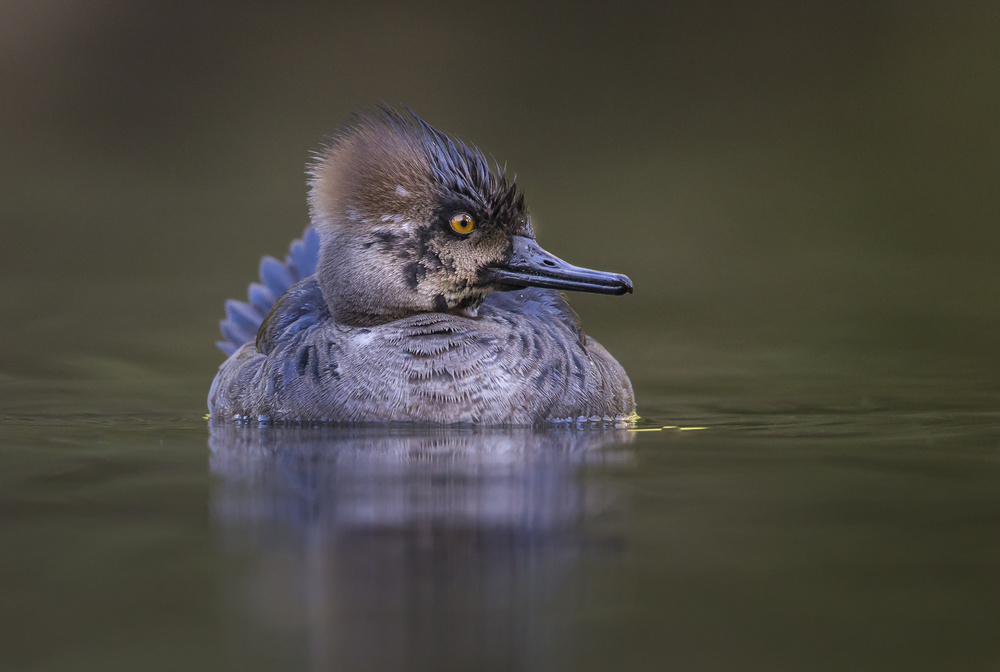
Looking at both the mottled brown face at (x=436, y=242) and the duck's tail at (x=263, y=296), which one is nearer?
the mottled brown face at (x=436, y=242)

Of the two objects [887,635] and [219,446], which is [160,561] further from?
[219,446]

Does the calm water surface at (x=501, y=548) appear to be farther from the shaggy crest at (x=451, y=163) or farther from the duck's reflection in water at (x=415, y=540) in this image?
the shaggy crest at (x=451, y=163)

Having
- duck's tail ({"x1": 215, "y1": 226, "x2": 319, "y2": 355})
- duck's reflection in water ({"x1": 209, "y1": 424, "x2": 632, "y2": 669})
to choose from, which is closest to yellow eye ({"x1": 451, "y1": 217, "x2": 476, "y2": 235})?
duck's reflection in water ({"x1": 209, "y1": 424, "x2": 632, "y2": 669})

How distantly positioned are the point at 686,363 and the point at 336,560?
5340 mm

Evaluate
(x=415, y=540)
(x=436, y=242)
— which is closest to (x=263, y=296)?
(x=436, y=242)

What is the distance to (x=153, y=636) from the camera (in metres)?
2.40

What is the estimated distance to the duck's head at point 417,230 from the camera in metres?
5.66

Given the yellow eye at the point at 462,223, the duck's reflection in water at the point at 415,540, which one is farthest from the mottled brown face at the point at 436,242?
the duck's reflection in water at the point at 415,540

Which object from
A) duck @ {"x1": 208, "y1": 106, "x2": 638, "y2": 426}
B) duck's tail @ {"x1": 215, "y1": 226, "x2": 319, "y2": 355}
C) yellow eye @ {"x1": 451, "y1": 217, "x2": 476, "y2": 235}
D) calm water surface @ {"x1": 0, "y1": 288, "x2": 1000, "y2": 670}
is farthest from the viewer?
duck's tail @ {"x1": 215, "y1": 226, "x2": 319, "y2": 355}

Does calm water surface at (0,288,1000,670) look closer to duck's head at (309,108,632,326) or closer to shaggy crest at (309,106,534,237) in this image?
duck's head at (309,108,632,326)

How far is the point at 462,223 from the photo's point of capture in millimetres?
5664

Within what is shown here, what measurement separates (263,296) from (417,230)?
2.37 metres

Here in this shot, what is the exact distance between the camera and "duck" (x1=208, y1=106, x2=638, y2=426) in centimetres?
540

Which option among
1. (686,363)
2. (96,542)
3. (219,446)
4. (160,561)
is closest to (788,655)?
(160,561)
